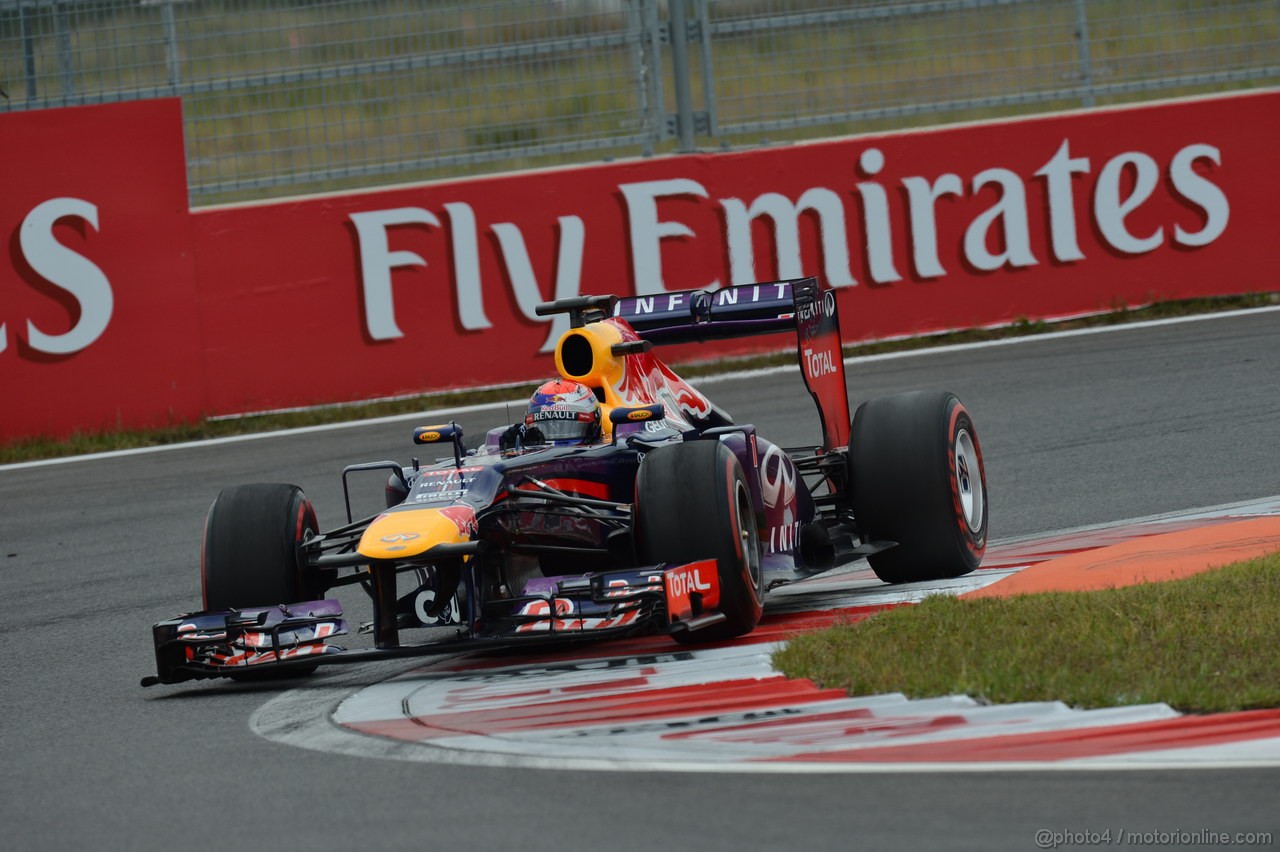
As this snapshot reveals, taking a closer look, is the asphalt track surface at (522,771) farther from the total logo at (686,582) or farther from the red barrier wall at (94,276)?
the total logo at (686,582)

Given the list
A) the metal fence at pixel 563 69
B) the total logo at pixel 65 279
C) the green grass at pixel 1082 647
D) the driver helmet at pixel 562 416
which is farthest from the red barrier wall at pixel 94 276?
the green grass at pixel 1082 647

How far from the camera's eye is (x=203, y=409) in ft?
46.9

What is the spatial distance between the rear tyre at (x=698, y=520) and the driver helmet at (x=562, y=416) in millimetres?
705

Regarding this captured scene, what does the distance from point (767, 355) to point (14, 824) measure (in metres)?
10.3

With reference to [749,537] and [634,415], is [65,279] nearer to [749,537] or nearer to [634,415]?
[634,415]

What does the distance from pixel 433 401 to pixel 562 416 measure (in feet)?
22.8

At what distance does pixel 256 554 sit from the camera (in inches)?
287

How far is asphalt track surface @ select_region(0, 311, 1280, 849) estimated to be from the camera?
4473 mm

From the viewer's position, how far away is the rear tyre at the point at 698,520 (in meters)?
6.87

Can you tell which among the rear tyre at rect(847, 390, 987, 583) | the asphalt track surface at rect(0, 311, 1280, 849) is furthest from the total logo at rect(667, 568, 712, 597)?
the rear tyre at rect(847, 390, 987, 583)

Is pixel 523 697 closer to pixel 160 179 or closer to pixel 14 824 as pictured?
pixel 14 824

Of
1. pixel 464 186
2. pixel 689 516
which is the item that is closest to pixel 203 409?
pixel 464 186

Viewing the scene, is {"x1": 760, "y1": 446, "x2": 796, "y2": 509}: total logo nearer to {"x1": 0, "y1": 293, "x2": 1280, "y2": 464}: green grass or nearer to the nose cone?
the nose cone

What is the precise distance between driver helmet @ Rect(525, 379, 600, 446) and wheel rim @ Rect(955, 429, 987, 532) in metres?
1.74
